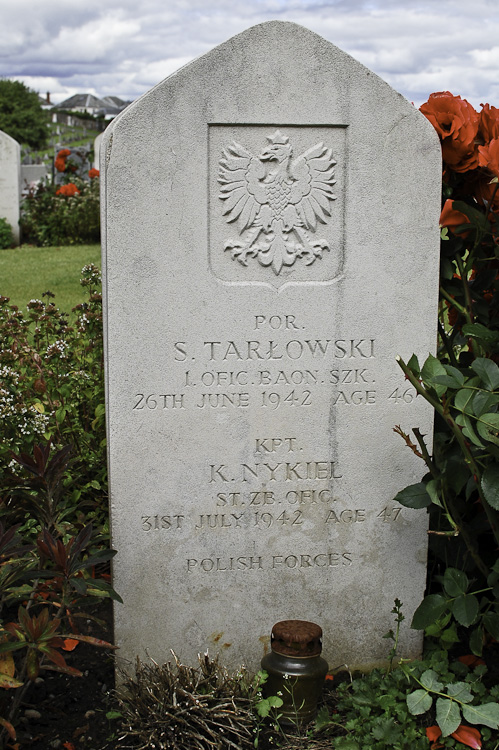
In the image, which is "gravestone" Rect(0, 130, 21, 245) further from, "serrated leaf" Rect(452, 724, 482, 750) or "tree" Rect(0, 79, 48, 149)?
"tree" Rect(0, 79, 48, 149)

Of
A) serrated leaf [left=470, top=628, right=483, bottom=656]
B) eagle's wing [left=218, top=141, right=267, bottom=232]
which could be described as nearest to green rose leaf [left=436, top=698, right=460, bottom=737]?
serrated leaf [left=470, top=628, right=483, bottom=656]

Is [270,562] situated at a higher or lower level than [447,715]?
higher

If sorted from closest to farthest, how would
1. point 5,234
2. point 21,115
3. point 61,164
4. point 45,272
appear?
point 45,272
point 5,234
point 61,164
point 21,115

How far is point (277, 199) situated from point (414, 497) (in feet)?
3.59

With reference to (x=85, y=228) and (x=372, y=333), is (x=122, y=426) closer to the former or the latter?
(x=372, y=333)

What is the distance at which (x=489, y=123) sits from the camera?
2879 millimetres

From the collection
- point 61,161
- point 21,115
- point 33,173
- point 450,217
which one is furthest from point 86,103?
point 450,217

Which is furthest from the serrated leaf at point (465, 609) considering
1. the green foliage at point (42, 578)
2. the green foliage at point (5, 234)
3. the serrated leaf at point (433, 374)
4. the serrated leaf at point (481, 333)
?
the green foliage at point (5, 234)

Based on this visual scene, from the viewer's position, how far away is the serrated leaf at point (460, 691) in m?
2.66

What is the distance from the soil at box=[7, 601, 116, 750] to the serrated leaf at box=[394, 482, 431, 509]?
1063mm

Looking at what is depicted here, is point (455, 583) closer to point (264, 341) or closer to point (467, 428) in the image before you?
point (467, 428)

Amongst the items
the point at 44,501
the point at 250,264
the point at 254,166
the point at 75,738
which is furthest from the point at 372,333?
the point at 75,738

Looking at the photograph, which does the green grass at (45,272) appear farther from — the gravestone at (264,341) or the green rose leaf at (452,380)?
the green rose leaf at (452,380)

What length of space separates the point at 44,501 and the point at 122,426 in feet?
1.43
